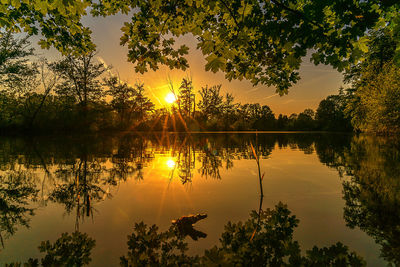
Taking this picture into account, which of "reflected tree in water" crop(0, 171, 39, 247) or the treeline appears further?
the treeline

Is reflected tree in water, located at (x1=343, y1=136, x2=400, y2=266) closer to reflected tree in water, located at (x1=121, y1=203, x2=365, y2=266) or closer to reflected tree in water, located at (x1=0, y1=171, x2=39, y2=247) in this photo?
reflected tree in water, located at (x1=121, y1=203, x2=365, y2=266)

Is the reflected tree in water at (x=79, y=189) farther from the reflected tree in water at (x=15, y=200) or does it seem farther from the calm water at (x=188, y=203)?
the reflected tree in water at (x=15, y=200)

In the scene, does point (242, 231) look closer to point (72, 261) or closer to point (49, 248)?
point (72, 261)

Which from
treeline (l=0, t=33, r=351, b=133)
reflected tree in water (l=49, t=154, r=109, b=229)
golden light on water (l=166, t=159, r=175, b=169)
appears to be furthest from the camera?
treeline (l=0, t=33, r=351, b=133)

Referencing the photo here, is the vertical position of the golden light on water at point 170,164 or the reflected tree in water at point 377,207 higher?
the reflected tree in water at point 377,207

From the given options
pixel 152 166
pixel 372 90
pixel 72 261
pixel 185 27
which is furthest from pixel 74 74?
pixel 372 90

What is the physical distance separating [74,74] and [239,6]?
145 ft

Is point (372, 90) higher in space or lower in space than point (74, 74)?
lower

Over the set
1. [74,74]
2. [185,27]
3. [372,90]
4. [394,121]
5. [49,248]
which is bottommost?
[49,248]

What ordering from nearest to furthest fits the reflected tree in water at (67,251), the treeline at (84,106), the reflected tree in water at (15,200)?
the reflected tree in water at (67,251), the reflected tree in water at (15,200), the treeline at (84,106)

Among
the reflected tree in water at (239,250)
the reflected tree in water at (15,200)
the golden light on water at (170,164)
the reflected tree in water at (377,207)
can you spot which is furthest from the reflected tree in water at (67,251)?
the golden light on water at (170,164)

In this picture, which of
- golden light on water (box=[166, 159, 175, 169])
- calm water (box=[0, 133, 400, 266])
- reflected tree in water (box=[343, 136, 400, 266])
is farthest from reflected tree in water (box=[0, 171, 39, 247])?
reflected tree in water (box=[343, 136, 400, 266])

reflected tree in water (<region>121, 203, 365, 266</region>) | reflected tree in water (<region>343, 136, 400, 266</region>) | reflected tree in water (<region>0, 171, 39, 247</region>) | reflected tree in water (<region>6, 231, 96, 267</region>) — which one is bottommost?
reflected tree in water (<region>0, 171, 39, 247</region>)

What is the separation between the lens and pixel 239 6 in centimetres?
423
